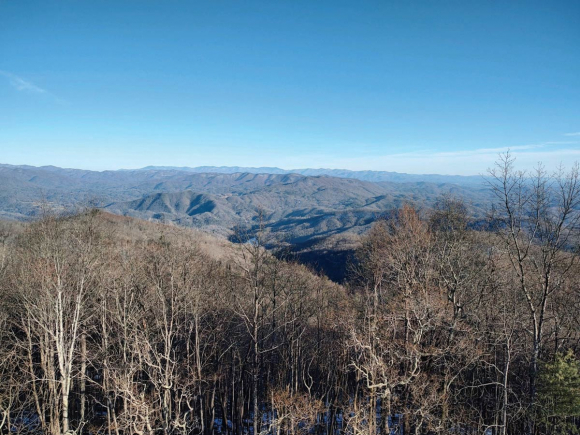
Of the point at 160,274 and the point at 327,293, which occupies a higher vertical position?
the point at 160,274

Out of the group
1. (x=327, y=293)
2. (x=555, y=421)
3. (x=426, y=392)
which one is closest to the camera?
(x=555, y=421)

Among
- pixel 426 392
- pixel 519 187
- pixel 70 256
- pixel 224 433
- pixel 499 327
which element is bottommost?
pixel 224 433

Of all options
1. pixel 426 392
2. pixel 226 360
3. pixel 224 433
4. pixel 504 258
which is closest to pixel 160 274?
pixel 226 360

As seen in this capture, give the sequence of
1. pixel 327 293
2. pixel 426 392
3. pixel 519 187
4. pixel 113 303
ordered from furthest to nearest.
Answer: pixel 327 293, pixel 113 303, pixel 426 392, pixel 519 187

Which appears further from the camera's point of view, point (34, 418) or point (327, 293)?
point (327, 293)

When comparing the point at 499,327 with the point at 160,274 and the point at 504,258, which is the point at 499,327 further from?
the point at 160,274

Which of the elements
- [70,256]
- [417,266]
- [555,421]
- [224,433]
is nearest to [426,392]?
[555,421]
